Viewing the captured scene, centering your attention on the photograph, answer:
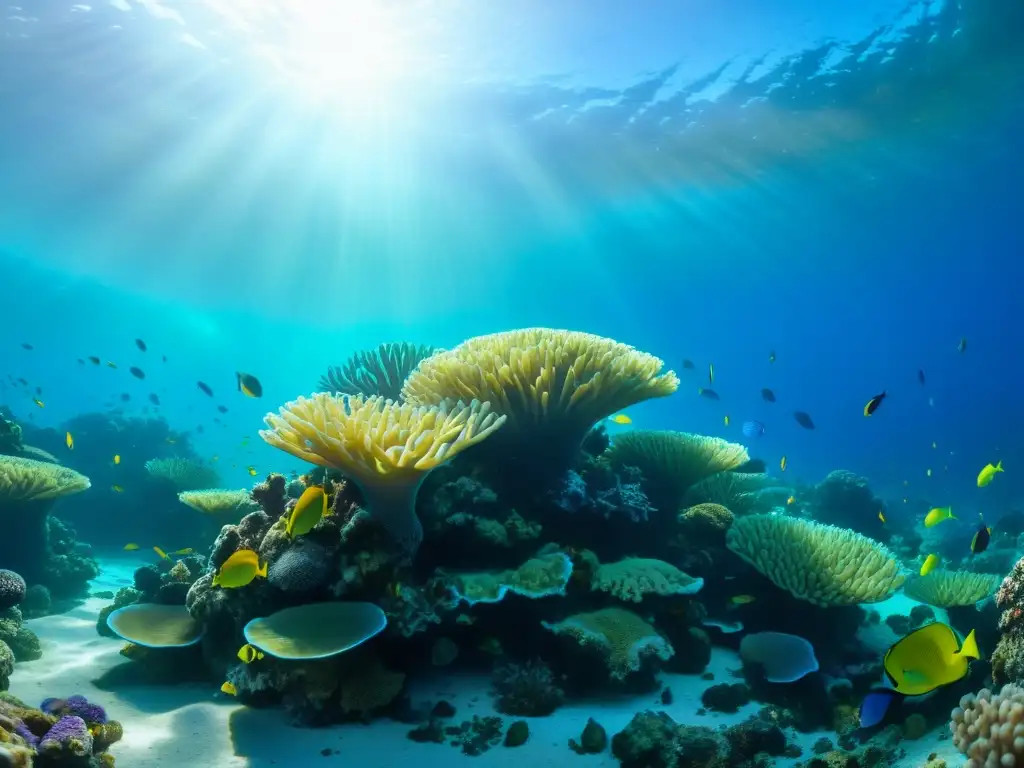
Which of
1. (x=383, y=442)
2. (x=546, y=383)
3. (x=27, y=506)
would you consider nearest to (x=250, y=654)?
(x=383, y=442)

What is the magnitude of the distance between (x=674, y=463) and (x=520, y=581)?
9.57 ft

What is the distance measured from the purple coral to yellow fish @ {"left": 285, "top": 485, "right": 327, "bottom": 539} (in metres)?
1.56

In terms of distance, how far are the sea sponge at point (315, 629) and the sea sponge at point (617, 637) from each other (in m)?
1.51

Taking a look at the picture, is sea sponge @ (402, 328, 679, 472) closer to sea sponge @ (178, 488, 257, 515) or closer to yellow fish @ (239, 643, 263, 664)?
yellow fish @ (239, 643, 263, 664)

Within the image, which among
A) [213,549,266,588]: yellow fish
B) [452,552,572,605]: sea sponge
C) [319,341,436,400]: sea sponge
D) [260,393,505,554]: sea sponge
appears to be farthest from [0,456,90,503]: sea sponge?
[452,552,572,605]: sea sponge

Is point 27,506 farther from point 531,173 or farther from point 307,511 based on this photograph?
point 531,173

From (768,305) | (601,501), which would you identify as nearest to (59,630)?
(601,501)

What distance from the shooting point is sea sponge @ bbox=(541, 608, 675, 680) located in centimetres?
453

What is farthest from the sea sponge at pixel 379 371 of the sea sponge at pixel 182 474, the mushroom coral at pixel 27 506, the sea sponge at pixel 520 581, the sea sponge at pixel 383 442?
the sea sponge at pixel 182 474

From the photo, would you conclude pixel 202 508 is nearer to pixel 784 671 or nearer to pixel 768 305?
pixel 784 671

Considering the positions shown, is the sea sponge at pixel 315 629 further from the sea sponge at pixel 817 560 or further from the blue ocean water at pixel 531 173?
the blue ocean water at pixel 531 173

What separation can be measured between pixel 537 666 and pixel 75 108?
84.8ft

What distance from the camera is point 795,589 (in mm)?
5180

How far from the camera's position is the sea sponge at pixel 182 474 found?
40.9 feet
